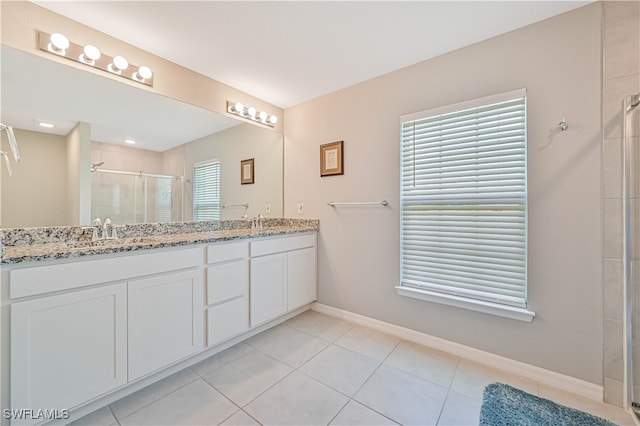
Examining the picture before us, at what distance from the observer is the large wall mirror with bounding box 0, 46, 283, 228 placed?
4.83 feet

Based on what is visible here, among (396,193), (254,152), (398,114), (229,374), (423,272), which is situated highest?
(398,114)

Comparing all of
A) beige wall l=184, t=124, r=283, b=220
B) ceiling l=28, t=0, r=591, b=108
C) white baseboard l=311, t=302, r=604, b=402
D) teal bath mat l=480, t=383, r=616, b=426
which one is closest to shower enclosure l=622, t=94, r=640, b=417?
white baseboard l=311, t=302, r=604, b=402

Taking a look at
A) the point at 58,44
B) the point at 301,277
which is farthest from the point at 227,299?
the point at 58,44

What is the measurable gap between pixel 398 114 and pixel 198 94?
1.73 m

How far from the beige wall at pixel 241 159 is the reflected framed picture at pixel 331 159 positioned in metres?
0.61

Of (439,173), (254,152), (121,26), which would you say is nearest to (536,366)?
(439,173)

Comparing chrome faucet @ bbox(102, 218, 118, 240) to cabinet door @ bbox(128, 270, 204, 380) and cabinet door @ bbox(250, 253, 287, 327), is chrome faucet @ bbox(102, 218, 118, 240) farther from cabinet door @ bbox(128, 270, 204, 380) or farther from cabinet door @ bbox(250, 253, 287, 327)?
cabinet door @ bbox(250, 253, 287, 327)

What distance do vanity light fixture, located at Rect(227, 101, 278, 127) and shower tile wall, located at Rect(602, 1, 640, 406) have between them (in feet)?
8.39

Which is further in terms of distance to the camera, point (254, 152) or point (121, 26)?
point (254, 152)

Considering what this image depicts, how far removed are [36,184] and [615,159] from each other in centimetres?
331

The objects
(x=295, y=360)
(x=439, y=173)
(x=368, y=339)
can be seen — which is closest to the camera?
(x=295, y=360)

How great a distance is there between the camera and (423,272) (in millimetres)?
2068

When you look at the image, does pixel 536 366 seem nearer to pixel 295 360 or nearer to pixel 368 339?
pixel 368 339

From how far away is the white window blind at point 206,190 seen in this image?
2.31m
